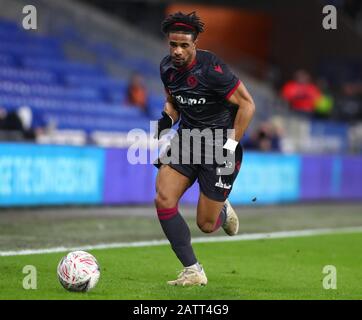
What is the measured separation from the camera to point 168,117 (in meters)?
9.52

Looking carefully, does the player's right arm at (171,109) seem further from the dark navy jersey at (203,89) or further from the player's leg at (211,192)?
the player's leg at (211,192)

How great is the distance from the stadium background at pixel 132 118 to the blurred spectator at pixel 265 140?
0.07 meters

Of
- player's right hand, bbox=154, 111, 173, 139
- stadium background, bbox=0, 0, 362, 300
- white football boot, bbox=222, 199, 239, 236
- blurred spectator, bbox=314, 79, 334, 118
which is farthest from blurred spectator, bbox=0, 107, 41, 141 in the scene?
blurred spectator, bbox=314, 79, 334, 118

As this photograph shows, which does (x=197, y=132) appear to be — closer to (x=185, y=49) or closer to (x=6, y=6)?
(x=185, y=49)

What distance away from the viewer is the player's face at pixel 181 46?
8.80 m

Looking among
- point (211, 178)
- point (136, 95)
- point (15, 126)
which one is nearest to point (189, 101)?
point (211, 178)

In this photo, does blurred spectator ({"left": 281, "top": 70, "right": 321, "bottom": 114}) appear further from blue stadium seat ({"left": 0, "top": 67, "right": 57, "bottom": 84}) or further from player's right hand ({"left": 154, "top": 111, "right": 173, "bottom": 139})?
player's right hand ({"left": 154, "top": 111, "right": 173, "bottom": 139})

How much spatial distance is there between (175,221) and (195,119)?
104 cm

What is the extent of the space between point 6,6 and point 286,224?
32.5 ft

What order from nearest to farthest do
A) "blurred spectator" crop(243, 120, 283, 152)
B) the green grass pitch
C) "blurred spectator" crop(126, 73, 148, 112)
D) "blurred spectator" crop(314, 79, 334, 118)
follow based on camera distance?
the green grass pitch → "blurred spectator" crop(243, 120, 283, 152) → "blurred spectator" crop(126, 73, 148, 112) → "blurred spectator" crop(314, 79, 334, 118)

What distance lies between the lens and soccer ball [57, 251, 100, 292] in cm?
833

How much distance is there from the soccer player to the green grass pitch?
0.51 m

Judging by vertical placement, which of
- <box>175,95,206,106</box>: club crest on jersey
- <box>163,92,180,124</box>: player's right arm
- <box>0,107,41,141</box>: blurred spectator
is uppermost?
<box>175,95,206,106</box>: club crest on jersey

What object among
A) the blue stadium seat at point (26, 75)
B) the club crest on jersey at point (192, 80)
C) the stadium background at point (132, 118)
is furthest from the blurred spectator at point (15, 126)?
the club crest on jersey at point (192, 80)
